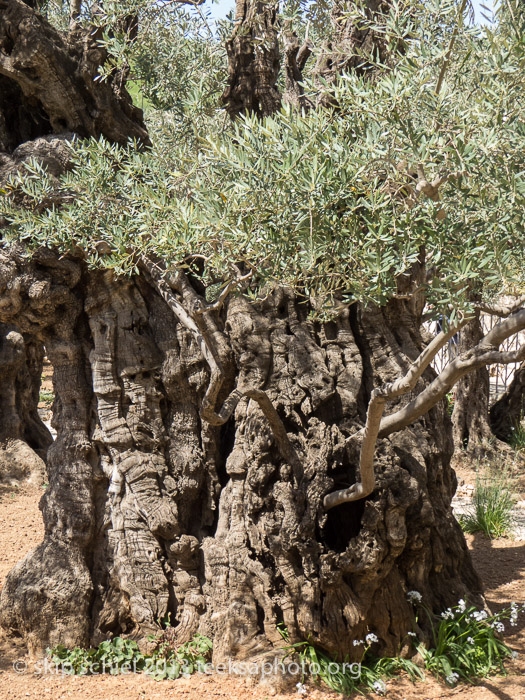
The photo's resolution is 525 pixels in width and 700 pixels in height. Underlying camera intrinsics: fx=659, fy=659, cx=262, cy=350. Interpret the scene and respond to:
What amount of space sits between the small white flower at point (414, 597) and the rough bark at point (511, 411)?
6.57 m

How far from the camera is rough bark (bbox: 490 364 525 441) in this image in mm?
10922

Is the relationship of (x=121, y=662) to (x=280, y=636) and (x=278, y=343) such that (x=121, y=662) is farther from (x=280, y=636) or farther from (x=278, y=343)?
(x=278, y=343)

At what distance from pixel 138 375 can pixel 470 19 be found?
3526mm

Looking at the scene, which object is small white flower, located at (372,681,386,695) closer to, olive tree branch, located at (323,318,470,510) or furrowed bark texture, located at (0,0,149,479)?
olive tree branch, located at (323,318,470,510)

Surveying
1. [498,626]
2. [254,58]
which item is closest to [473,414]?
[498,626]

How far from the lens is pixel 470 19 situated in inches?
130

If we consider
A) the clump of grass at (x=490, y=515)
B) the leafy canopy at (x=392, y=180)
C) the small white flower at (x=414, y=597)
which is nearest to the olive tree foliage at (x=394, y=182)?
the leafy canopy at (x=392, y=180)

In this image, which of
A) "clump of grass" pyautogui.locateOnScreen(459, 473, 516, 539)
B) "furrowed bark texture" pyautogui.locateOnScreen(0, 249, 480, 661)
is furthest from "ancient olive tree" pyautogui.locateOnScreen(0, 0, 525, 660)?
"clump of grass" pyautogui.locateOnScreen(459, 473, 516, 539)

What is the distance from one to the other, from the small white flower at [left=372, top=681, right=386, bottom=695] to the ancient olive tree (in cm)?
A: 26

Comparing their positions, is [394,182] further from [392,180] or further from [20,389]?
[20,389]

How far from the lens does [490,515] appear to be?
7.66 meters

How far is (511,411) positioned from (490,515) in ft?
12.4

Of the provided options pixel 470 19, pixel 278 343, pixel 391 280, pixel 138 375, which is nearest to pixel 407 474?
pixel 278 343

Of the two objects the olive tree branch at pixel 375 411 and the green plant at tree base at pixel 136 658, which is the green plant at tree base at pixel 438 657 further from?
the olive tree branch at pixel 375 411
